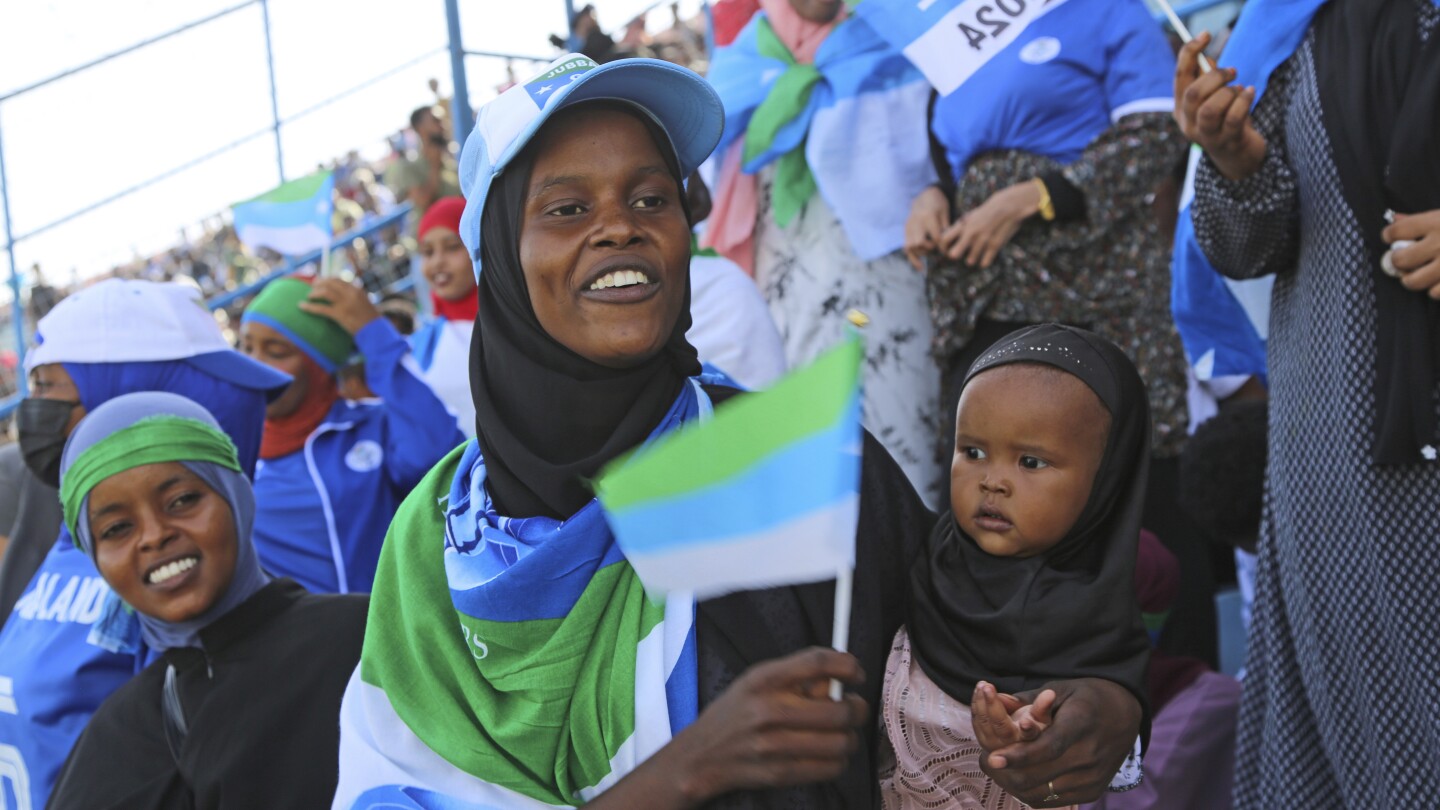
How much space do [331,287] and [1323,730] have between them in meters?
3.55

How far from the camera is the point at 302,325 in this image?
4.82 meters

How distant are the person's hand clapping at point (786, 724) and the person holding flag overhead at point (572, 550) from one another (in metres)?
0.18

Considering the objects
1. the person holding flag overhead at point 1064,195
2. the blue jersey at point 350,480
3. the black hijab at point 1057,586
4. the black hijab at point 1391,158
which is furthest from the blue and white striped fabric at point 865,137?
the black hijab at point 1057,586

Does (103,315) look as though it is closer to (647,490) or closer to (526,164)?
(526,164)

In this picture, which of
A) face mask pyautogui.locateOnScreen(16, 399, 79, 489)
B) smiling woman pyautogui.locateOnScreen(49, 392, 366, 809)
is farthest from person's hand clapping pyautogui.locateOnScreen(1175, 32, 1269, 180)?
face mask pyautogui.locateOnScreen(16, 399, 79, 489)

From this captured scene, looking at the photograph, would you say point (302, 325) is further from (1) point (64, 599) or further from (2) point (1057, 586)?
(2) point (1057, 586)

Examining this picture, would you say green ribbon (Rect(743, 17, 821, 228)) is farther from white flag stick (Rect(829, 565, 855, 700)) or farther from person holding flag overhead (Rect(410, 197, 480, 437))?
white flag stick (Rect(829, 565, 855, 700))

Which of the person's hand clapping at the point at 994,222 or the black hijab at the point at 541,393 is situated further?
the person's hand clapping at the point at 994,222

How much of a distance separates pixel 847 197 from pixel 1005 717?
8.59ft

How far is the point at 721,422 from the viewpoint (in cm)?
139

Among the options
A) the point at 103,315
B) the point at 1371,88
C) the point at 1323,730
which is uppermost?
the point at 103,315

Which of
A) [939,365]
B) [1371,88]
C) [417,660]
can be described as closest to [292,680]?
[417,660]

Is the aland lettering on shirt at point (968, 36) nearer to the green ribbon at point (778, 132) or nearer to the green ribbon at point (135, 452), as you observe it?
the green ribbon at point (778, 132)

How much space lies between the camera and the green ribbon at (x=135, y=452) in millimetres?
2881
